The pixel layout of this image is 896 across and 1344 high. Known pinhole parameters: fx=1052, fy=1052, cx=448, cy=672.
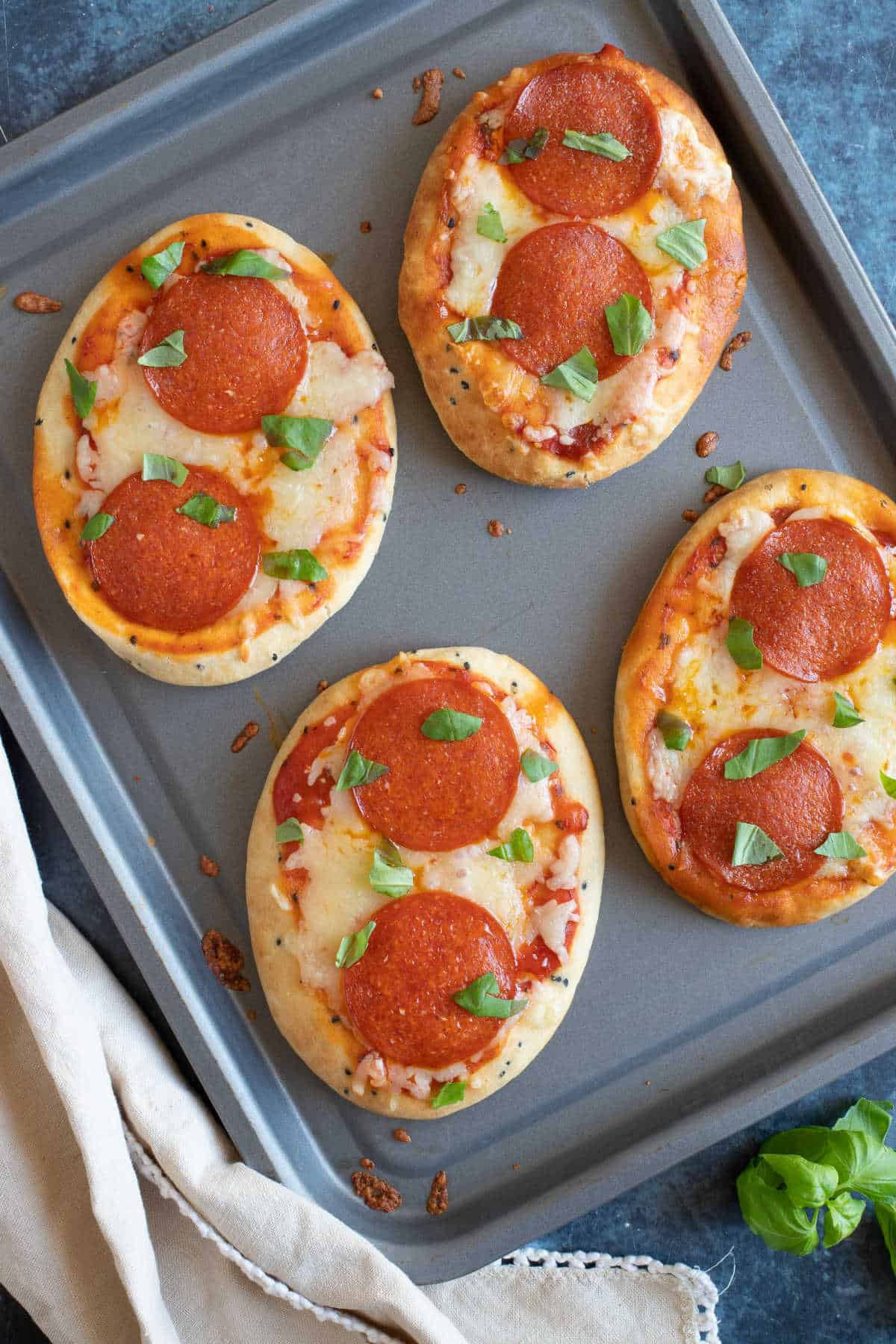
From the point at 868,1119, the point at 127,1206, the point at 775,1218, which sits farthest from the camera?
the point at 868,1119

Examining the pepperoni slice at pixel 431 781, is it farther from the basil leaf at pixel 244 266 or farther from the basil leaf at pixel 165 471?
the basil leaf at pixel 244 266

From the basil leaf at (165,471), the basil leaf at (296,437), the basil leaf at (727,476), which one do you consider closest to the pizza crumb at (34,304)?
the basil leaf at (165,471)

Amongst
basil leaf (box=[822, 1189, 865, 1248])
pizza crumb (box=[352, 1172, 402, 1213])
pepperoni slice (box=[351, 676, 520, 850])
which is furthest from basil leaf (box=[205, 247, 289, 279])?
basil leaf (box=[822, 1189, 865, 1248])

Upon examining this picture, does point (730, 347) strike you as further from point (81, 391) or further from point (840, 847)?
point (81, 391)

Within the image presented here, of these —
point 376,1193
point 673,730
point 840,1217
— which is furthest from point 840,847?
point 376,1193

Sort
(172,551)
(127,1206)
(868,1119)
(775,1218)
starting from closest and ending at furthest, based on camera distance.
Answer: (127,1206) < (172,551) < (775,1218) < (868,1119)

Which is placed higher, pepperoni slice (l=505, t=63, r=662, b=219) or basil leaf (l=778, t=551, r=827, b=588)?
pepperoni slice (l=505, t=63, r=662, b=219)

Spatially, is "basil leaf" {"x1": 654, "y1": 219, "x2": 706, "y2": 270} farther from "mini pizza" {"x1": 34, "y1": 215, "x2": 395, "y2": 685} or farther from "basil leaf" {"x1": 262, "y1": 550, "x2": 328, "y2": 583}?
"basil leaf" {"x1": 262, "y1": 550, "x2": 328, "y2": 583}
